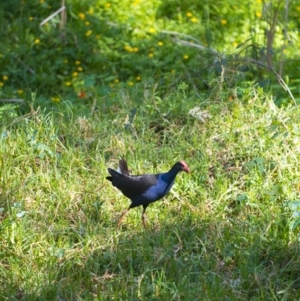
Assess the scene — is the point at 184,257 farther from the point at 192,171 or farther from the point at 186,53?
the point at 186,53

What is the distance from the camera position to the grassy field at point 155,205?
15.9 ft

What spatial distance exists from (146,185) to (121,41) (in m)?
3.93

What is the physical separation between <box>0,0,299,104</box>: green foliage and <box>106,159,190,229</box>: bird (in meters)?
2.40

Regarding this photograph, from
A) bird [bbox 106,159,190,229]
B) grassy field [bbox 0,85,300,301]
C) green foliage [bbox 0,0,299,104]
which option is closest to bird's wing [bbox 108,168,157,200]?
bird [bbox 106,159,190,229]

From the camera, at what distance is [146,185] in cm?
522

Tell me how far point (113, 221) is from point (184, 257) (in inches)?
26.0

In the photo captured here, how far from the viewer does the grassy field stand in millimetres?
4832

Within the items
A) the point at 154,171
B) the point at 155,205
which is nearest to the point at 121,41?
the point at 154,171

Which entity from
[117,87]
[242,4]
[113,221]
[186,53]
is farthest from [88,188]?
[242,4]

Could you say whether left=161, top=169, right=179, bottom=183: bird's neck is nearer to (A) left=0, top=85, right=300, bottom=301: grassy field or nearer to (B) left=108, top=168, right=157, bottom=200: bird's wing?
(B) left=108, top=168, right=157, bottom=200: bird's wing

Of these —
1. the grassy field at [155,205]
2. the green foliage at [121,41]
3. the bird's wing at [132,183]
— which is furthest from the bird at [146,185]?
the green foliage at [121,41]

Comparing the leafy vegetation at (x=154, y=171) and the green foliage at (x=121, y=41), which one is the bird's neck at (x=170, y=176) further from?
the green foliage at (x=121, y=41)

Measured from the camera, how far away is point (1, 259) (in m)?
5.09

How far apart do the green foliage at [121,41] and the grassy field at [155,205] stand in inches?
51.4
